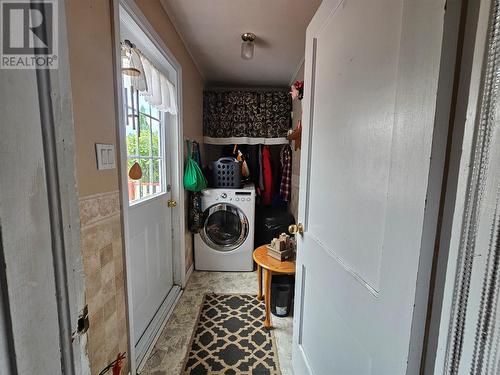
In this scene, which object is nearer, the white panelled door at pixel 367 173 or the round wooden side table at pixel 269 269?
the white panelled door at pixel 367 173

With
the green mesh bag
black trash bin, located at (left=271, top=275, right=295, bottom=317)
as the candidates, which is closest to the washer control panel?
the green mesh bag

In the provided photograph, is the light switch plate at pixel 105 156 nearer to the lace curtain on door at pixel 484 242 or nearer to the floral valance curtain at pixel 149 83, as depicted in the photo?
the floral valance curtain at pixel 149 83

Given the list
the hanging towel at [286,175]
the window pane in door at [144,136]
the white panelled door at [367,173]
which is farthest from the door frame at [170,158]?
the hanging towel at [286,175]

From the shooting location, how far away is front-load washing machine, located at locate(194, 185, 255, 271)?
2463 mm

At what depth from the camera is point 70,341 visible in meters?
0.47

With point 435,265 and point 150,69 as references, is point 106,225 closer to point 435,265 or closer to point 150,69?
point 150,69

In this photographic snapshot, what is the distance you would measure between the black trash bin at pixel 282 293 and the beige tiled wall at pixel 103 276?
43.7 inches

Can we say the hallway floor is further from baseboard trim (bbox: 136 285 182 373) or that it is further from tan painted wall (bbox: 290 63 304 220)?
tan painted wall (bbox: 290 63 304 220)

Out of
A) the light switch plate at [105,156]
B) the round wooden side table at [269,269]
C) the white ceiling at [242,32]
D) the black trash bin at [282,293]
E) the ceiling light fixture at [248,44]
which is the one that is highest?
the white ceiling at [242,32]

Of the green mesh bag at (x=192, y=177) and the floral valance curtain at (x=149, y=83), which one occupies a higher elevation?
the floral valance curtain at (x=149, y=83)

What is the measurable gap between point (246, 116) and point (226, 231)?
1.55 meters

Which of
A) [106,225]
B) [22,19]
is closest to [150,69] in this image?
[106,225]

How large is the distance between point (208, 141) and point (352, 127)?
2512mm

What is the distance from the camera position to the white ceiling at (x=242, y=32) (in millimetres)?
1598
